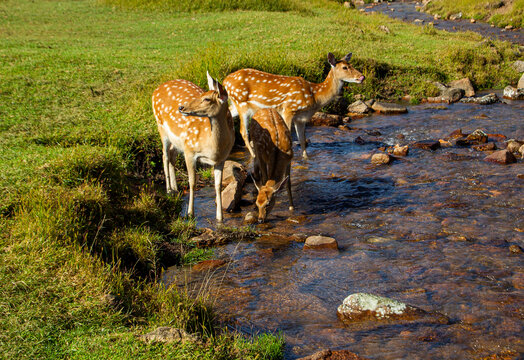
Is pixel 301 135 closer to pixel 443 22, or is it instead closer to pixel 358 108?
pixel 358 108

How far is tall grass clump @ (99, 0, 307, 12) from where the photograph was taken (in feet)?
99.7

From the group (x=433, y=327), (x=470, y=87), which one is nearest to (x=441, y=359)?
(x=433, y=327)

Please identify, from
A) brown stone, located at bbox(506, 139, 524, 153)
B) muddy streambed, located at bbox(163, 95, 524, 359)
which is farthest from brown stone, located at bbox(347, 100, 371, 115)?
brown stone, located at bbox(506, 139, 524, 153)

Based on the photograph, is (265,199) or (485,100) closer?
(265,199)

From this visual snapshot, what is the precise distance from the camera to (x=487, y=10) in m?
35.6

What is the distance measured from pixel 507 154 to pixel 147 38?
53.5 feet

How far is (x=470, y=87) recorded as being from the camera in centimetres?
1655

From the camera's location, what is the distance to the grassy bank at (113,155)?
4762 millimetres

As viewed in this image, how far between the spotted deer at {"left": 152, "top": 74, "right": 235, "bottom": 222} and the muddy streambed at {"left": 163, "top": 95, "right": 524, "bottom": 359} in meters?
0.80

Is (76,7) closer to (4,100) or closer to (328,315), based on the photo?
(4,100)

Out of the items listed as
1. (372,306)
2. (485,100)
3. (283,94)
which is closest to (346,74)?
(283,94)

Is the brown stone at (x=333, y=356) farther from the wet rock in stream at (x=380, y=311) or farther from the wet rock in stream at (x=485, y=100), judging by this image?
the wet rock in stream at (x=485, y=100)

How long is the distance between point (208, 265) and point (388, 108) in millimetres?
9808

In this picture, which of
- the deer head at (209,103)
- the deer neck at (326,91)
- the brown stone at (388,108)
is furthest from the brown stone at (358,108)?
the deer head at (209,103)
